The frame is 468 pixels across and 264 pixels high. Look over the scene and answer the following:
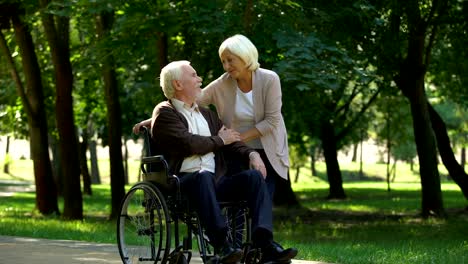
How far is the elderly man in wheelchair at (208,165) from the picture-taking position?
20.8 feet

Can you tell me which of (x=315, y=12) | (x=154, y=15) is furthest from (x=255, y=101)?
(x=154, y=15)

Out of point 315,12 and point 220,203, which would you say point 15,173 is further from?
point 220,203

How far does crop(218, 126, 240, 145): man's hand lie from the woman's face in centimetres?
45

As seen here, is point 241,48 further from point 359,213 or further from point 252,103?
point 359,213

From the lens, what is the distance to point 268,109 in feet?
22.8

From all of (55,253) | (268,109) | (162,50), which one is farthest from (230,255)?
(162,50)

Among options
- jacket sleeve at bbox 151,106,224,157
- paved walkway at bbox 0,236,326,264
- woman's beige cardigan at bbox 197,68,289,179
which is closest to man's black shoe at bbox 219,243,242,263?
jacket sleeve at bbox 151,106,224,157

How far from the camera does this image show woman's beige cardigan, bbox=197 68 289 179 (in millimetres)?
6934

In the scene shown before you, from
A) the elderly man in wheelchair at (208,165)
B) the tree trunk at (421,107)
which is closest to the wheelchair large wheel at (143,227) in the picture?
the elderly man in wheelchair at (208,165)

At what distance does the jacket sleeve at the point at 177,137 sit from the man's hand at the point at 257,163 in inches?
9.1

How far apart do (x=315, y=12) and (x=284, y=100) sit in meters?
2.17

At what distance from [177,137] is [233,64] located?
677 millimetres

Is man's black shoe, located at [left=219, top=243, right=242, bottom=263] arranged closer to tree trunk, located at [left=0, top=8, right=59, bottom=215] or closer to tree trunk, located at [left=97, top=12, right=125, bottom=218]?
tree trunk, located at [left=97, top=12, right=125, bottom=218]

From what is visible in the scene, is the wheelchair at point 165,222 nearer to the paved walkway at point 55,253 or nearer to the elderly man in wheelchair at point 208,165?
the elderly man in wheelchair at point 208,165
